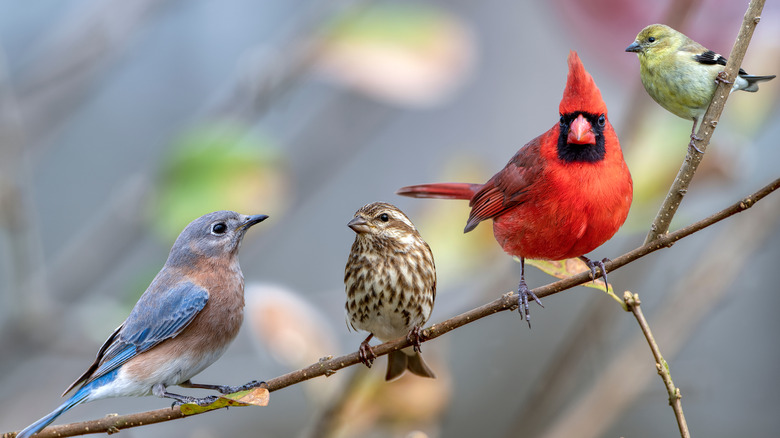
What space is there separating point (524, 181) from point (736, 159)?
1013mm

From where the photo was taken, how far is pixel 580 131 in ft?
2.59

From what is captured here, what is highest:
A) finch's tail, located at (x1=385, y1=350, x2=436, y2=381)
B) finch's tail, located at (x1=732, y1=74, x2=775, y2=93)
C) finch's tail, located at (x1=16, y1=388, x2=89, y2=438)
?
finch's tail, located at (x1=385, y1=350, x2=436, y2=381)

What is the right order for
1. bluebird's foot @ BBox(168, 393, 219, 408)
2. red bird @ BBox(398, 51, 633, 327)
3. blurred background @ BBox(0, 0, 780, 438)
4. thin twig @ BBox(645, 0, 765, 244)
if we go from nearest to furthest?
thin twig @ BBox(645, 0, 765, 244)
red bird @ BBox(398, 51, 633, 327)
bluebird's foot @ BBox(168, 393, 219, 408)
blurred background @ BBox(0, 0, 780, 438)

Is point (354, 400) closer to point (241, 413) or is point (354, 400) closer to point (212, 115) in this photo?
point (212, 115)

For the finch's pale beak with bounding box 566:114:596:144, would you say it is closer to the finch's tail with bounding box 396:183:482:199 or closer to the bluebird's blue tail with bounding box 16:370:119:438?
the finch's tail with bounding box 396:183:482:199

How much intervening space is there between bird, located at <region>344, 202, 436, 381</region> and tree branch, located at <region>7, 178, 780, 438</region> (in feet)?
1.20

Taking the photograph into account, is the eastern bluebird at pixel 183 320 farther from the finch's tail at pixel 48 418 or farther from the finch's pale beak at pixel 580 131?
the finch's pale beak at pixel 580 131

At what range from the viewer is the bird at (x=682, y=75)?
766mm

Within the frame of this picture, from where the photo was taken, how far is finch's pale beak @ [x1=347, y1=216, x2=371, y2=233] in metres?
0.98

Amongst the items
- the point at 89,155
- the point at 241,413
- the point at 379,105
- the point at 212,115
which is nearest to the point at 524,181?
the point at 212,115

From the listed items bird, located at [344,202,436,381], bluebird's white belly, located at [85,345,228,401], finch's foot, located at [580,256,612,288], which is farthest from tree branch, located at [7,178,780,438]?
bird, located at [344,202,436,381]

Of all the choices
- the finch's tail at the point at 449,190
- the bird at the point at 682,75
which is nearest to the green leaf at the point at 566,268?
the finch's tail at the point at 449,190

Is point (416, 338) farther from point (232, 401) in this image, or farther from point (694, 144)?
point (694, 144)

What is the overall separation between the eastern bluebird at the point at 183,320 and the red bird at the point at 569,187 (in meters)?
0.27
